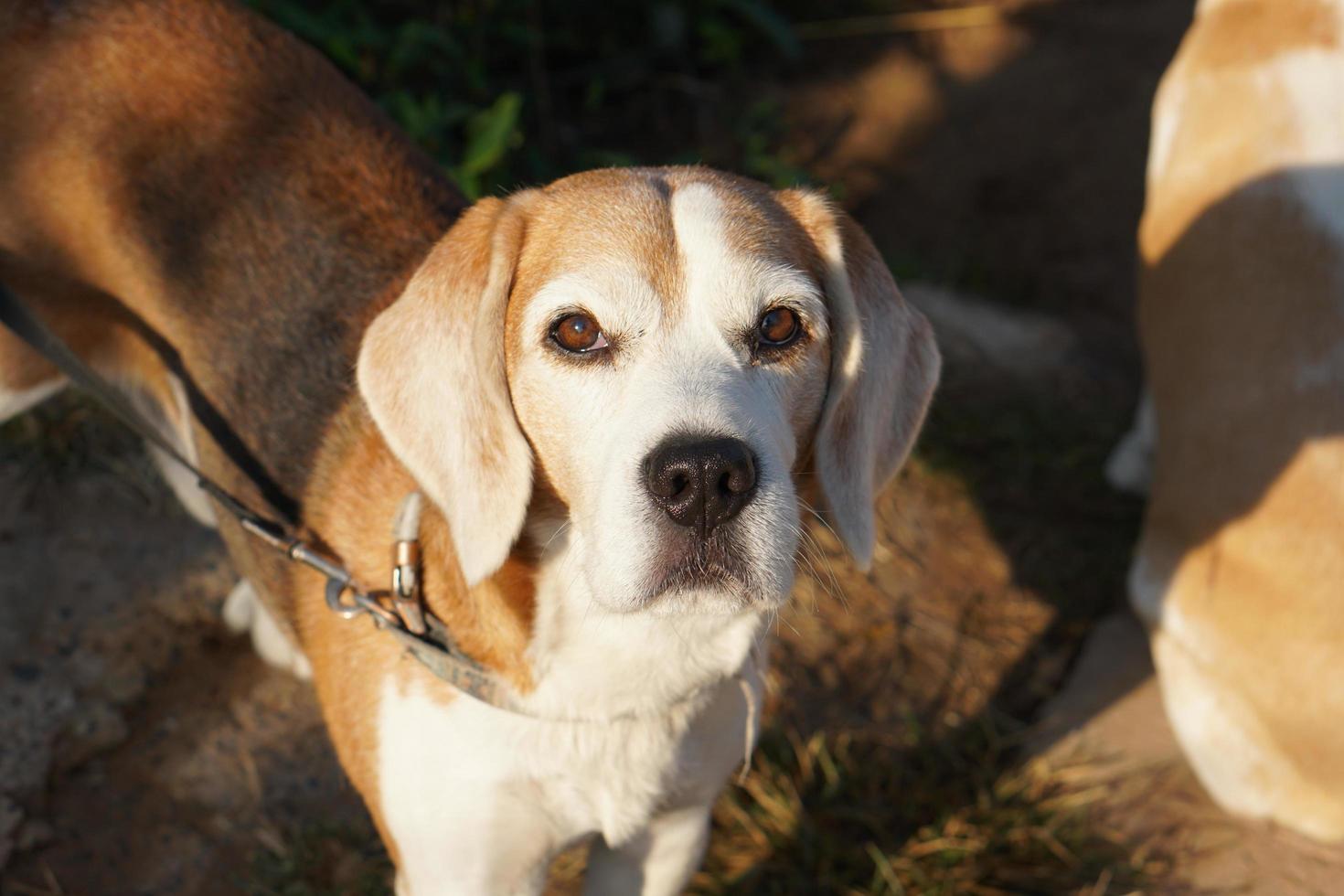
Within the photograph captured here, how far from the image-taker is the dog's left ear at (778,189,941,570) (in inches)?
86.7

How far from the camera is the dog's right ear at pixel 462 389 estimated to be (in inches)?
79.8

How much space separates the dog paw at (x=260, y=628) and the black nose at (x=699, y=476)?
1.82 meters

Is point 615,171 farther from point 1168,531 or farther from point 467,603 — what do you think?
point 1168,531

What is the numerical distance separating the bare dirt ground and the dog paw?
53 mm

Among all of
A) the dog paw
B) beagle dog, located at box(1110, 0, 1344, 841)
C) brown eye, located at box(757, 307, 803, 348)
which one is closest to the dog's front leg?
brown eye, located at box(757, 307, 803, 348)

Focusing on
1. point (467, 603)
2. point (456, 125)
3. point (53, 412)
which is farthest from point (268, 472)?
point (456, 125)

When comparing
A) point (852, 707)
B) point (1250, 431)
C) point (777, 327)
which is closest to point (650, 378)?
point (777, 327)

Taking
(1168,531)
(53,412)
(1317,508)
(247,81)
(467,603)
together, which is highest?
(247,81)

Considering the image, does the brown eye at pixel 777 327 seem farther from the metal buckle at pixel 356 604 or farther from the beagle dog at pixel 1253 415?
the beagle dog at pixel 1253 415

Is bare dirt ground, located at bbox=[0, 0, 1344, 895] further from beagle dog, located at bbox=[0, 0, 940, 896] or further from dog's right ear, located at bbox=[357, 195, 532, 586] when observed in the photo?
dog's right ear, located at bbox=[357, 195, 532, 586]

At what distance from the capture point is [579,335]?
2020 mm

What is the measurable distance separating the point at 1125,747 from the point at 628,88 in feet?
11.2

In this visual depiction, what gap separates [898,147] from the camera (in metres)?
5.78

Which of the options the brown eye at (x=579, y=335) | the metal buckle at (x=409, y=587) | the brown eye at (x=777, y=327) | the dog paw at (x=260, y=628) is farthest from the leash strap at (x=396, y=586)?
the dog paw at (x=260, y=628)
